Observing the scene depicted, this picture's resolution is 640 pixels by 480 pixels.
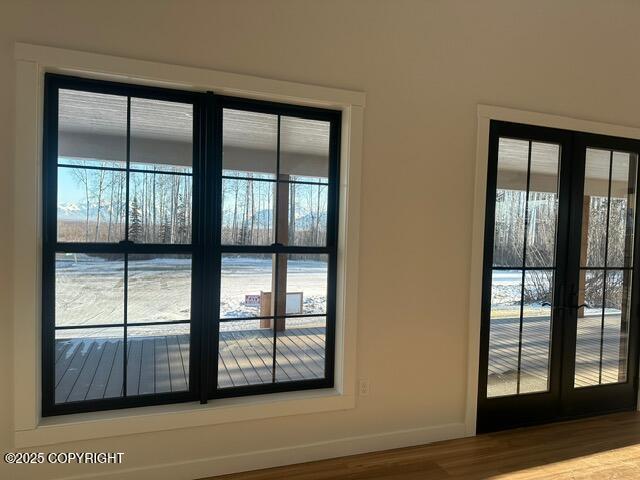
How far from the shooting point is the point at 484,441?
9.84 ft

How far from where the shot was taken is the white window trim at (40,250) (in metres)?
2.10

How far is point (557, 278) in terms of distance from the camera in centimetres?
334

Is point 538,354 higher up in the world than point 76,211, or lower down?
lower down

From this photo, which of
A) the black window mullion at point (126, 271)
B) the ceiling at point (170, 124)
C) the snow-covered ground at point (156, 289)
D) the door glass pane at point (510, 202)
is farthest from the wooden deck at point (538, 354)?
the black window mullion at point (126, 271)

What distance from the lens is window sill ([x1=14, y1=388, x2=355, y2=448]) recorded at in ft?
7.16

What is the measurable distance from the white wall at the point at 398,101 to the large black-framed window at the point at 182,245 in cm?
23

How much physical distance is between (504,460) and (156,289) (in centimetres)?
258

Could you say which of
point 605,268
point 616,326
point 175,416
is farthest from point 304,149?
point 616,326

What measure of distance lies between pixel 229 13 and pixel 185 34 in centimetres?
30

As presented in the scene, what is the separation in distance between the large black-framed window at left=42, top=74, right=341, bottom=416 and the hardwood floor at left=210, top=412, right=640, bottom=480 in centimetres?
54

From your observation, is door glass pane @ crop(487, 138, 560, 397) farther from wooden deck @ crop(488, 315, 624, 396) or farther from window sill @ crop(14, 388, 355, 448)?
window sill @ crop(14, 388, 355, 448)

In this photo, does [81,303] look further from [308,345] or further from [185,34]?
[185,34]

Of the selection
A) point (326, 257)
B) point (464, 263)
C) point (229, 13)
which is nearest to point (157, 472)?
point (326, 257)

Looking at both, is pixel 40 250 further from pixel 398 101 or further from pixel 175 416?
pixel 398 101
